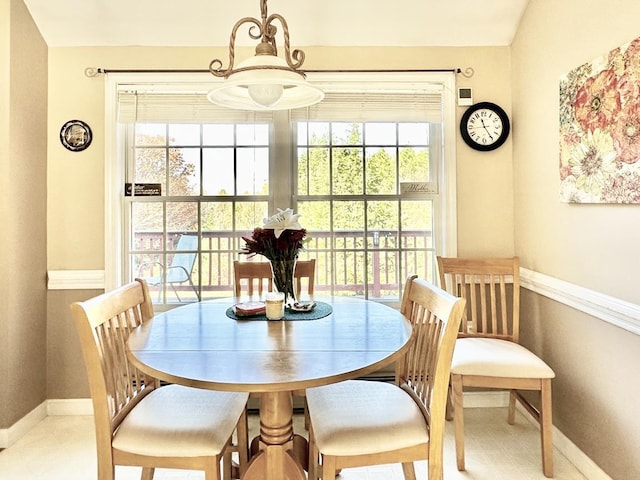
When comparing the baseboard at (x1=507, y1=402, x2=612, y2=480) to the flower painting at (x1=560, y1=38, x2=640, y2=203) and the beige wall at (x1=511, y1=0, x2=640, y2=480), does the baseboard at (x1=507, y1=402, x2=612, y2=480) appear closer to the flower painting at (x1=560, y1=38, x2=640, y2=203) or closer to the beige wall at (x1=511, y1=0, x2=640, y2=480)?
the beige wall at (x1=511, y1=0, x2=640, y2=480)

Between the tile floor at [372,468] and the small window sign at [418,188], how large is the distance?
1474mm

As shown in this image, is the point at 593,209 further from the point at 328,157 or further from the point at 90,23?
the point at 90,23

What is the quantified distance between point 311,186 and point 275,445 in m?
1.79

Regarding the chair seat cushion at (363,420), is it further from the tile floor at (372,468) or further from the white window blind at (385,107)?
the white window blind at (385,107)

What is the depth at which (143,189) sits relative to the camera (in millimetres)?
2820

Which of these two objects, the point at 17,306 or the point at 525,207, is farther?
the point at 525,207

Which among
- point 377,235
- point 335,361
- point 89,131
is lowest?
point 335,361

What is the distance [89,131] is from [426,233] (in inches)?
91.7

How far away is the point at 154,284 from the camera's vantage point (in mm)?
2857

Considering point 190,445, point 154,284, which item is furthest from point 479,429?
point 154,284

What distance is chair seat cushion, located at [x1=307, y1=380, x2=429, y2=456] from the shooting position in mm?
1405

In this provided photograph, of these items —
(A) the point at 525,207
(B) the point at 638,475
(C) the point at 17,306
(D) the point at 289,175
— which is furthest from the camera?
(D) the point at 289,175

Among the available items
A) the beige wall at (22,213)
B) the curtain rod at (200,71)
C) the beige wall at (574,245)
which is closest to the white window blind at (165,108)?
the curtain rod at (200,71)

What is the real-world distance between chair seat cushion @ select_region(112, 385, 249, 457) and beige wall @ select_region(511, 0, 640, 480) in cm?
164
